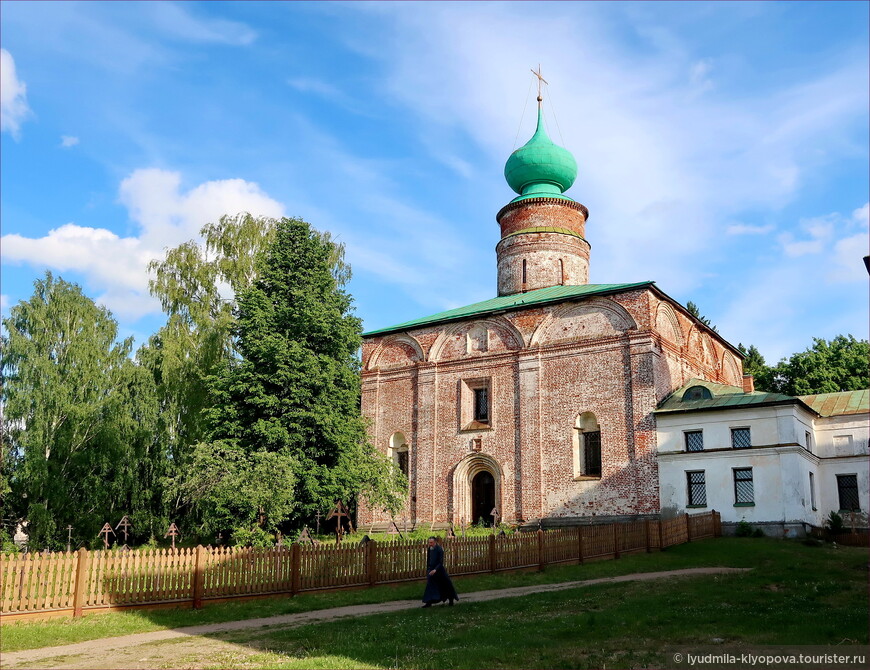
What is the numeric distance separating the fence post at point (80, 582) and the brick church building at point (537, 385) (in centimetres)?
1733

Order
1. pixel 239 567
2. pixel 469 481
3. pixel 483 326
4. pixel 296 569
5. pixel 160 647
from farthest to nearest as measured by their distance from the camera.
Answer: pixel 483 326 < pixel 469 481 < pixel 296 569 < pixel 239 567 < pixel 160 647

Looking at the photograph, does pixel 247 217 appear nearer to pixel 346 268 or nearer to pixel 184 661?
pixel 346 268

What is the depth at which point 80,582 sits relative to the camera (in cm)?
1248

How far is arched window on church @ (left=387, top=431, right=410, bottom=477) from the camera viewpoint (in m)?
31.1

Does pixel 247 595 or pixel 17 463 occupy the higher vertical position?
pixel 17 463

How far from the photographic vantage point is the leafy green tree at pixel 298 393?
2447cm

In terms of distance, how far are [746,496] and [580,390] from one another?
20.2ft

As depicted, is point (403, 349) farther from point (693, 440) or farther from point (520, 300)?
point (693, 440)

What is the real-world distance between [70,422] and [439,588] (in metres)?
20.2

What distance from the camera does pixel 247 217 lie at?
109ft

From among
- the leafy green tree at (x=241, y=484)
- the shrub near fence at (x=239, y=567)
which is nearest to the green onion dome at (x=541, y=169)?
the leafy green tree at (x=241, y=484)

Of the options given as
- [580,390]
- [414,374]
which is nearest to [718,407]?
[580,390]

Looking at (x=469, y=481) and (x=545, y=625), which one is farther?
(x=469, y=481)

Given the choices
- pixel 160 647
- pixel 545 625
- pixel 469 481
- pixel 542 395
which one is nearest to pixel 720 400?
pixel 542 395
